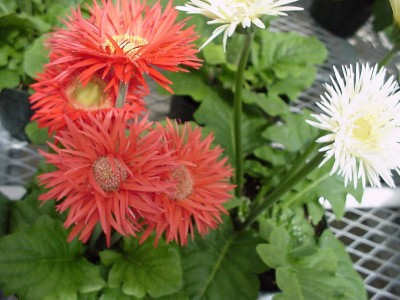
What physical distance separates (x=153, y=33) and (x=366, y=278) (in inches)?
17.8

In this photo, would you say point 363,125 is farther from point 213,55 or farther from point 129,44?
point 213,55

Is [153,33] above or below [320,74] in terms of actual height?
above

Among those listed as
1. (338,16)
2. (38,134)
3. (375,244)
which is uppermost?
(338,16)

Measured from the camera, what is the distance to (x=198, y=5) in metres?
0.38

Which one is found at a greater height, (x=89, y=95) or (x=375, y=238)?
(x=89, y=95)

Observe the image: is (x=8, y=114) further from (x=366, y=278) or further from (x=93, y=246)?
(x=366, y=278)

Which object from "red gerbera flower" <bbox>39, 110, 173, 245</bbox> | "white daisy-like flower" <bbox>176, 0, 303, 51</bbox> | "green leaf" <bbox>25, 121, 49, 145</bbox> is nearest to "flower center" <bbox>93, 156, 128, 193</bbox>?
"red gerbera flower" <bbox>39, 110, 173, 245</bbox>

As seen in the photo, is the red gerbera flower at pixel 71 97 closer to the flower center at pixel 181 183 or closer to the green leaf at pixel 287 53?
the flower center at pixel 181 183

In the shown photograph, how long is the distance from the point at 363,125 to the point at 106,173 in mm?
194

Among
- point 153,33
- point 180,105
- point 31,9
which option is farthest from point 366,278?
point 31,9

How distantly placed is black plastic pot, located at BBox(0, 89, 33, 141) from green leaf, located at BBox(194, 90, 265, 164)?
23 cm

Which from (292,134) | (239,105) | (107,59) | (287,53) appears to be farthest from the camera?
(287,53)

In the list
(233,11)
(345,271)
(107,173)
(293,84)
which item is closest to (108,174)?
(107,173)

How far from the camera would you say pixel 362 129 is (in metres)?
0.37
